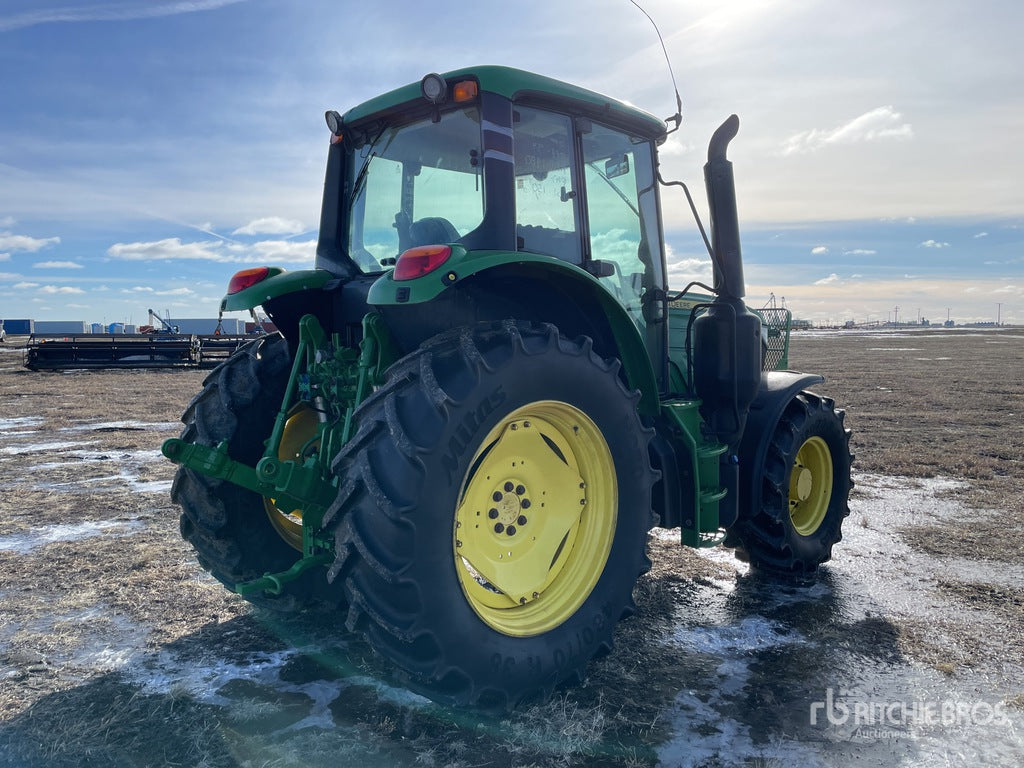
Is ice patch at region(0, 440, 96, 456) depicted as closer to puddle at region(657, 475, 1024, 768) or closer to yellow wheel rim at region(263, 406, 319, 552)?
yellow wheel rim at region(263, 406, 319, 552)

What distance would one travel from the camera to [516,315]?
11.4 ft

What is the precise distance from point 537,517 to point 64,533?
161 inches

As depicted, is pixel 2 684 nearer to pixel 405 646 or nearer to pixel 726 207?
pixel 405 646

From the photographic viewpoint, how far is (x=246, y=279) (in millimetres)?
3699

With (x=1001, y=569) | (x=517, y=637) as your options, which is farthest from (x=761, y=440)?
(x=517, y=637)

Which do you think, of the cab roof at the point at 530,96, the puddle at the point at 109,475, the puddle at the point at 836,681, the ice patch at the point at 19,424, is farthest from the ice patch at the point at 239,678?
the ice patch at the point at 19,424

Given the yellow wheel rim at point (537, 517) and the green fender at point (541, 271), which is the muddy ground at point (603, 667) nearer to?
the yellow wheel rim at point (537, 517)

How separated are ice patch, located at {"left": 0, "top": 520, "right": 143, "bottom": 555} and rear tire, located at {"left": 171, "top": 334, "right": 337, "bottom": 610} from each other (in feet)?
6.98

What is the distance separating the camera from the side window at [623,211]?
13.2 feet

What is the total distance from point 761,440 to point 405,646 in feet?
9.17

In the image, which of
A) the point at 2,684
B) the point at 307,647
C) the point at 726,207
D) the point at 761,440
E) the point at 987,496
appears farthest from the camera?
the point at 987,496

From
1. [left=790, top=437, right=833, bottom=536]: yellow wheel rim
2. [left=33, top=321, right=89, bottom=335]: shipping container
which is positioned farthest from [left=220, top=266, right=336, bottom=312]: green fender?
[left=33, top=321, right=89, bottom=335]: shipping container

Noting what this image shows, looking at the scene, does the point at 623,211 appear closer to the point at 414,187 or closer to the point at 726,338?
the point at 726,338

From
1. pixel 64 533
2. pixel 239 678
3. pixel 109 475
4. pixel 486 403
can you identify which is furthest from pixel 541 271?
pixel 109 475
